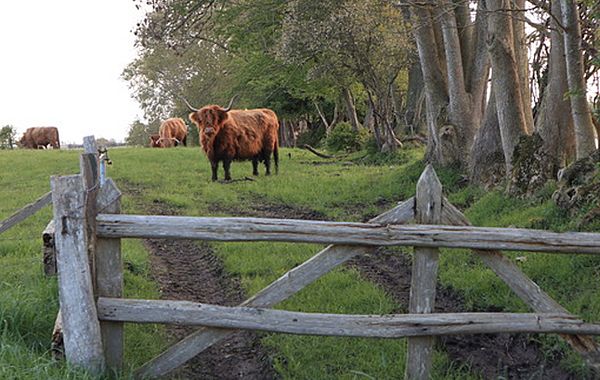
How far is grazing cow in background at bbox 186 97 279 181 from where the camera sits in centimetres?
1559

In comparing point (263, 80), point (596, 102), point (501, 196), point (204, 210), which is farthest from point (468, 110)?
point (263, 80)

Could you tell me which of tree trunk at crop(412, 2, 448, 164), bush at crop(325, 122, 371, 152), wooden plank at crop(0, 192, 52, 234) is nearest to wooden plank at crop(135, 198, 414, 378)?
wooden plank at crop(0, 192, 52, 234)

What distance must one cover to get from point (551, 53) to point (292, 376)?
6.34m

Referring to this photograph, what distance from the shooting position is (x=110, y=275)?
431 cm

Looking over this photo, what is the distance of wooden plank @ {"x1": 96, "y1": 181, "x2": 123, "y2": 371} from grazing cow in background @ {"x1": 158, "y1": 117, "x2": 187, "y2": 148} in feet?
107

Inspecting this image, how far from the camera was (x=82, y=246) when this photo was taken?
4.15 meters

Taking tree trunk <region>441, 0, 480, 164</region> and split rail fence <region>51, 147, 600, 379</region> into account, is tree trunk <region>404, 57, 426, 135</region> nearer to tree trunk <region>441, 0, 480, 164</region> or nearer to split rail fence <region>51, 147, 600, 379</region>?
tree trunk <region>441, 0, 480, 164</region>

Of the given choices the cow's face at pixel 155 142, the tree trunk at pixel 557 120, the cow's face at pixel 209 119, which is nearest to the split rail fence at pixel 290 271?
the tree trunk at pixel 557 120

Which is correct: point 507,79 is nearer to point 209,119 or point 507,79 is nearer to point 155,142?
point 209,119

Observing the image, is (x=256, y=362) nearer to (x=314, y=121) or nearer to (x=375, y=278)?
(x=375, y=278)

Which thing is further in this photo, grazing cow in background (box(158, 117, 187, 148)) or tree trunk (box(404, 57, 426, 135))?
grazing cow in background (box(158, 117, 187, 148))

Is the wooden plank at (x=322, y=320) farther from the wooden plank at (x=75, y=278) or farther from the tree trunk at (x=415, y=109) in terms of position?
the tree trunk at (x=415, y=109)

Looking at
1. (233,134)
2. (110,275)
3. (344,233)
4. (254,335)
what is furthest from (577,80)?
(233,134)

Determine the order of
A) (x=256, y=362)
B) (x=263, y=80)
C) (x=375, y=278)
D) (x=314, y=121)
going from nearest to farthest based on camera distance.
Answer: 1. (x=256, y=362)
2. (x=375, y=278)
3. (x=263, y=80)
4. (x=314, y=121)
